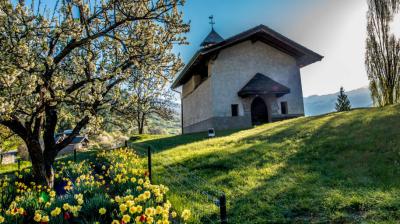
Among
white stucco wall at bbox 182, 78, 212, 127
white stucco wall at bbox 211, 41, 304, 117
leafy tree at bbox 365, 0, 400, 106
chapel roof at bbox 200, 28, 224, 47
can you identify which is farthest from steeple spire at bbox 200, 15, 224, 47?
leafy tree at bbox 365, 0, 400, 106

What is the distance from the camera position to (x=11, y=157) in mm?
33000

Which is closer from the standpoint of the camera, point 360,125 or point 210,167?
point 210,167

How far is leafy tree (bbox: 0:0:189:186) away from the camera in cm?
622

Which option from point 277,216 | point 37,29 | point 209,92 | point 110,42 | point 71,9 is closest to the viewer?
point 277,216

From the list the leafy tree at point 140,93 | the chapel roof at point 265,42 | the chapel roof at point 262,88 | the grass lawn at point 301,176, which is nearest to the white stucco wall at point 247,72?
the chapel roof at point 265,42

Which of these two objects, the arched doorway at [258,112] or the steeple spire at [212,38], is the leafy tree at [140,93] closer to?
the arched doorway at [258,112]

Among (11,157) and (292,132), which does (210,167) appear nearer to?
(292,132)

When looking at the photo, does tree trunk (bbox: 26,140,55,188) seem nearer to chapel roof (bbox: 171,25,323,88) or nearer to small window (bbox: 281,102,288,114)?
chapel roof (bbox: 171,25,323,88)

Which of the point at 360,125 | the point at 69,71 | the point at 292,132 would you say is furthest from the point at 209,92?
the point at 69,71

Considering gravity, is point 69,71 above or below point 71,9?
below

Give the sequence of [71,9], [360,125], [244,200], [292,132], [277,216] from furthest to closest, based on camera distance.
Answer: [292,132] → [360,125] → [71,9] → [244,200] → [277,216]

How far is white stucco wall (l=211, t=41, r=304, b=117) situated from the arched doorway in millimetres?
1092

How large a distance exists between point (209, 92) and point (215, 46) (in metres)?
3.88

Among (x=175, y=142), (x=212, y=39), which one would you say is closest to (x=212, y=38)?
(x=212, y=39)
